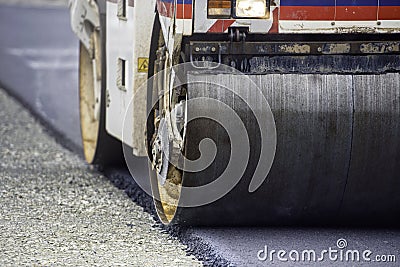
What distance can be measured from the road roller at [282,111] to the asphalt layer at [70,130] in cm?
10

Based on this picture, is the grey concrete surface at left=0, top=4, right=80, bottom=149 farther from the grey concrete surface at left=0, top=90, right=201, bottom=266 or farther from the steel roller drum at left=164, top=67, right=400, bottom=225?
the steel roller drum at left=164, top=67, right=400, bottom=225

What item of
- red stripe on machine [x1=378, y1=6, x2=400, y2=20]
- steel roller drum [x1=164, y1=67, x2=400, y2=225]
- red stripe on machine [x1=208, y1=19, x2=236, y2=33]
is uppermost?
red stripe on machine [x1=378, y1=6, x2=400, y2=20]

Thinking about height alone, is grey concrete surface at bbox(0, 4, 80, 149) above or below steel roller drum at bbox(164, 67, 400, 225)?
below

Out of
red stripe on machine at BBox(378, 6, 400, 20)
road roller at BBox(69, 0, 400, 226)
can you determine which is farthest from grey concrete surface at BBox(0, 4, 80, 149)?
red stripe on machine at BBox(378, 6, 400, 20)

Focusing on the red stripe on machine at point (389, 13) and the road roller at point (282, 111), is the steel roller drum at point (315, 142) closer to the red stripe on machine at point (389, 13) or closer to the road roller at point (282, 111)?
the road roller at point (282, 111)

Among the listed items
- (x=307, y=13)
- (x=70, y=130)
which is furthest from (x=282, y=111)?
(x=70, y=130)

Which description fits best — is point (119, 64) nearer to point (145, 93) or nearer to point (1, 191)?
point (145, 93)

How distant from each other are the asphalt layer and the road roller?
0.10 m

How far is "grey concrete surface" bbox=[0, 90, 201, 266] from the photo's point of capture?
5.32 meters

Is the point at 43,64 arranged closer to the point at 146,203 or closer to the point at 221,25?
the point at 146,203

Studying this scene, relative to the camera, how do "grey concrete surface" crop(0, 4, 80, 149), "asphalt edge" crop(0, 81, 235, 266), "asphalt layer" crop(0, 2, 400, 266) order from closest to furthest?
"asphalt edge" crop(0, 81, 235, 266) → "asphalt layer" crop(0, 2, 400, 266) → "grey concrete surface" crop(0, 4, 80, 149)

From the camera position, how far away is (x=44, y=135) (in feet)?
31.3

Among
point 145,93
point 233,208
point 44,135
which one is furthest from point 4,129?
point 233,208

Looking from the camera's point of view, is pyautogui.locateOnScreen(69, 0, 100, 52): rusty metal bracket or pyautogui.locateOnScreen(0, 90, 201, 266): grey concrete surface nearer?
pyautogui.locateOnScreen(0, 90, 201, 266): grey concrete surface
